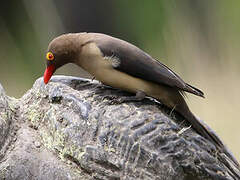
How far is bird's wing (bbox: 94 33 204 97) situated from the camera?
325 cm

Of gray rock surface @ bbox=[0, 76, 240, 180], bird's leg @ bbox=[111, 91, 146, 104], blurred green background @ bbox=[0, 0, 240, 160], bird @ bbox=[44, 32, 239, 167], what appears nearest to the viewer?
gray rock surface @ bbox=[0, 76, 240, 180]

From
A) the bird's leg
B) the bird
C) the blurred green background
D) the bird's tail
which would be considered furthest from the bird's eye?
the blurred green background

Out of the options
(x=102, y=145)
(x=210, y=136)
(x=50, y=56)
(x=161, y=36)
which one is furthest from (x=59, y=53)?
(x=161, y=36)

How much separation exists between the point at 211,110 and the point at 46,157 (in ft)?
5.37

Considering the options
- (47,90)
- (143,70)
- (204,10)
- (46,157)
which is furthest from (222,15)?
(46,157)

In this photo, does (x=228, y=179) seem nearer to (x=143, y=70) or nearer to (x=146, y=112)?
(x=146, y=112)

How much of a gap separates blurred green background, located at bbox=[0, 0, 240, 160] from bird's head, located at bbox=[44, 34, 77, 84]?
1129mm

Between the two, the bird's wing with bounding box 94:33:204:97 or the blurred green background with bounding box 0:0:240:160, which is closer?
the bird's wing with bounding box 94:33:204:97

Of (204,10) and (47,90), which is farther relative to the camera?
(204,10)

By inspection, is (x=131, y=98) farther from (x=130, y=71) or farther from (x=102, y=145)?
(x=102, y=145)

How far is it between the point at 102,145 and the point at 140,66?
54cm

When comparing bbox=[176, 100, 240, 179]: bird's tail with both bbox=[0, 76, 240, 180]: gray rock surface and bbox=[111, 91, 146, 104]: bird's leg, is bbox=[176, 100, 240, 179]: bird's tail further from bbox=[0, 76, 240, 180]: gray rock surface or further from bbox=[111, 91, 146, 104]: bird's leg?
bbox=[111, 91, 146, 104]: bird's leg

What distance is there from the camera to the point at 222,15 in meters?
4.66

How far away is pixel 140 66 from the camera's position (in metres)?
3.25
